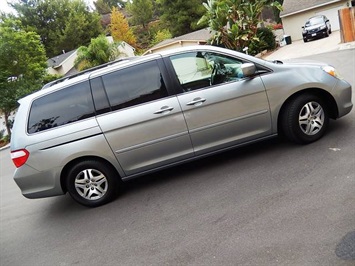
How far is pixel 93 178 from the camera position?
465 cm

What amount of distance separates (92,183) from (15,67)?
19181 mm

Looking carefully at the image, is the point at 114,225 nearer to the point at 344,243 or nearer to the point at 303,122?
the point at 344,243

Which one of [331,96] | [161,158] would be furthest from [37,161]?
[331,96]

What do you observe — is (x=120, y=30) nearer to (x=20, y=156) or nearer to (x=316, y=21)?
(x=316, y=21)

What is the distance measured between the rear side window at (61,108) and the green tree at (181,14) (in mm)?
45997

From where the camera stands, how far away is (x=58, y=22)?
54125 mm

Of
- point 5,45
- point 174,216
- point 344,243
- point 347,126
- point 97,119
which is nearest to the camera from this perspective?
point 344,243

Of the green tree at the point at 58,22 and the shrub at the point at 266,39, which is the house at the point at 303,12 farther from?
the green tree at the point at 58,22

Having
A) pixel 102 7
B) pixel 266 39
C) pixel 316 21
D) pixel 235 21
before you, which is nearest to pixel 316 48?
pixel 235 21

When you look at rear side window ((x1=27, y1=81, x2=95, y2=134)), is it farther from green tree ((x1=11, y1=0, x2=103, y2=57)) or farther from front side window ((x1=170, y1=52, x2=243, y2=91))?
green tree ((x1=11, y1=0, x2=103, y2=57))

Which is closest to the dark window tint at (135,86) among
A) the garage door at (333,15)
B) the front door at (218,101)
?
the front door at (218,101)

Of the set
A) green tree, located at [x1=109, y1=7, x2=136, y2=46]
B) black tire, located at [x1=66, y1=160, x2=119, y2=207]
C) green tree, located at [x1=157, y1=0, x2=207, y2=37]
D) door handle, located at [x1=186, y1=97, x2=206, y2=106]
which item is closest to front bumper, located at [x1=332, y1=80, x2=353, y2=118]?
door handle, located at [x1=186, y1=97, x2=206, y2=106]

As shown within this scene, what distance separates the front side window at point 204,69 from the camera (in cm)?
457

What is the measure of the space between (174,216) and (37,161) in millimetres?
2068
